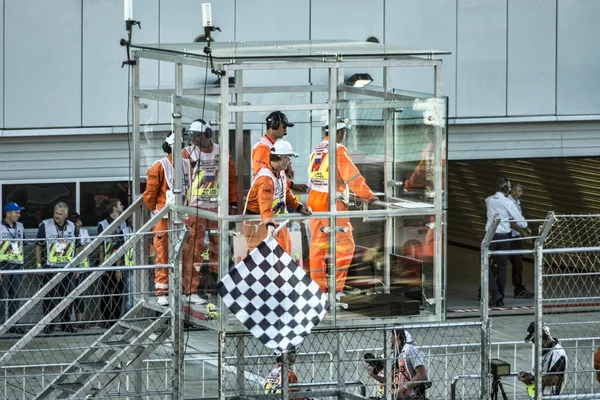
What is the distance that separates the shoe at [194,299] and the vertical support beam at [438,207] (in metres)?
2.20

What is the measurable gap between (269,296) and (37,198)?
9234mm

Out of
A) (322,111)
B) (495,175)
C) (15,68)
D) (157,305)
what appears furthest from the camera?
(495,175)

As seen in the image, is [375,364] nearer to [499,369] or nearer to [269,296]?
[499,369]

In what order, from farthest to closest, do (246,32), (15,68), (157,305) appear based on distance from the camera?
(246,32)
(15,68)
(157,305)

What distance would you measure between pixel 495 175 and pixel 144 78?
12844 mm

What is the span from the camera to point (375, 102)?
39.7ft

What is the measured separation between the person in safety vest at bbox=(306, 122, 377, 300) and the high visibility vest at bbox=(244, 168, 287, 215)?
322 millimetres

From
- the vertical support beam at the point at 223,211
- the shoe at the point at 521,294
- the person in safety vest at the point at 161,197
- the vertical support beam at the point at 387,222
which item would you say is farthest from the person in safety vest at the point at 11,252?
the shoe at the point at 521,294

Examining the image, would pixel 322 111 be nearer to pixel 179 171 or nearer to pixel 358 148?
pixel 358 148

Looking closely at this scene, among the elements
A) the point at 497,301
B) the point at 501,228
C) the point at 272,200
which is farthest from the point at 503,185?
the point at 272,200

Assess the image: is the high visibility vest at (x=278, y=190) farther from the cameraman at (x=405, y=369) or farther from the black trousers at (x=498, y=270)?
the black trousers at (x=498, y=270)

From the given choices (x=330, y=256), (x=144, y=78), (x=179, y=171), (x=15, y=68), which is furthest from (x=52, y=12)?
(x=330, y=256)

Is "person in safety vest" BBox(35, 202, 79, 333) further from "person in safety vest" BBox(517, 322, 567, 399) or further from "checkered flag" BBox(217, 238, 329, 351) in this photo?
"checkered flag" BBox(217, 238, 329, 351)

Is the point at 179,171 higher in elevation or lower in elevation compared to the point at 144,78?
lower
